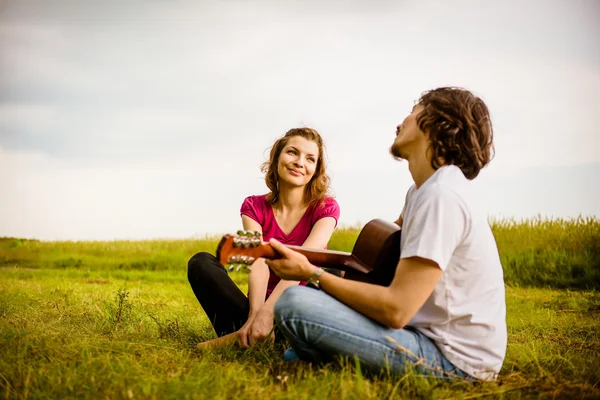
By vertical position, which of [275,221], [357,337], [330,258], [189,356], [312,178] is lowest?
[189,356]

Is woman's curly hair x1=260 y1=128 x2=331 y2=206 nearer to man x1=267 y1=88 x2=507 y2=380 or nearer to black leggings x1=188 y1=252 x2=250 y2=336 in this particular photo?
black leggings x1=188 y1=252 x2=250 y2=336

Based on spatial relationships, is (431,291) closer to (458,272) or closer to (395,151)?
(458,272)

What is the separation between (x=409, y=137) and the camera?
300 centimetres

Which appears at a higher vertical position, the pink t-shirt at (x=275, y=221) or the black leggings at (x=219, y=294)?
the pink t-shirt at (x=275, y=221)

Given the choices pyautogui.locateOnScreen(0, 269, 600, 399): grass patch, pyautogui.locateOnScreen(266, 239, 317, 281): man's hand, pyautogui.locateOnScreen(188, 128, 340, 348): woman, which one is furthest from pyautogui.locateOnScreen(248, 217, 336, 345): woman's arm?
pyautogui.locateOnScreen(266, 239, 317, 281): man's hand

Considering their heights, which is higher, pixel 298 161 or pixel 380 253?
pixel 298 161

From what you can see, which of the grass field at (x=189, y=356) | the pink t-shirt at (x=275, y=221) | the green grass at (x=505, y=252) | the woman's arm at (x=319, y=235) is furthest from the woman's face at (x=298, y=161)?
the green grass at (x=505, y=252)

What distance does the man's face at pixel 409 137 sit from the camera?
2.97 meters

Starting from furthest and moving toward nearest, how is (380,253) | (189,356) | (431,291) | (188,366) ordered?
(189,356) → (188,366) → (380,253) → (431,291)

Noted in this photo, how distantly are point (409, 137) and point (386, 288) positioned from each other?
35.2 inches

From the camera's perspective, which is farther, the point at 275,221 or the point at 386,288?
the point at 275,221

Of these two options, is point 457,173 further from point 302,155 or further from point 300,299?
point 302,155

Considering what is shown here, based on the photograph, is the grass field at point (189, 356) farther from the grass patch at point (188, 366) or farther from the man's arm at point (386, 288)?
the man's arm at point (386, 288)

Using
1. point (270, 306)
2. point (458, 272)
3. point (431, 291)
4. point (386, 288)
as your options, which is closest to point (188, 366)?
point (270, 306)
